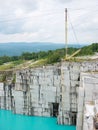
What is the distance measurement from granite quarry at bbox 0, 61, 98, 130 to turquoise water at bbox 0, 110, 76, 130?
628mm

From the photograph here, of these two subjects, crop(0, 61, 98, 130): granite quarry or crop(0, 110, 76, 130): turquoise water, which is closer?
crop(0, 61, 98, 130): granite quarry

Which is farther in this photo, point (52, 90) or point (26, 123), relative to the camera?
point (52, 90)

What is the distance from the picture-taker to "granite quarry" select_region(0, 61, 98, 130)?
21766mm

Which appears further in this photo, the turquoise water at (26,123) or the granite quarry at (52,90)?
the turquoise water at (26,123)

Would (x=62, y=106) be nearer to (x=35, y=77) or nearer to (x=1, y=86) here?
(x=35, y=77)

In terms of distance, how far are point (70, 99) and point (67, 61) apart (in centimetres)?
271

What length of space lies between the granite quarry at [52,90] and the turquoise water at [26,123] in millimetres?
628

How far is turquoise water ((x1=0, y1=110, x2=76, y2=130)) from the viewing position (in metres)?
→ 23.2

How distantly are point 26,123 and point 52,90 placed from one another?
3305 millimetres

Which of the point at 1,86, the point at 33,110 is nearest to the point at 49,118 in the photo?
the point at 33,110

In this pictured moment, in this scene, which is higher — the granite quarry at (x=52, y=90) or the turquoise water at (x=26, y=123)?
the granite quarry at (x=52, y=90)

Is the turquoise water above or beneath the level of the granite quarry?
beneath

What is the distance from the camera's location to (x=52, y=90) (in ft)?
85.0

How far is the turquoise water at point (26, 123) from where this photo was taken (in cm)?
2316
